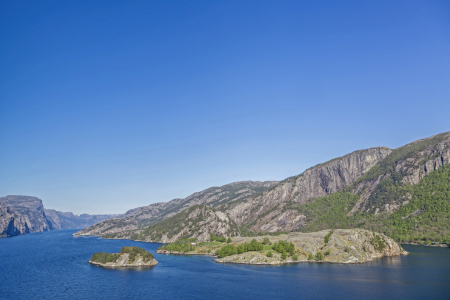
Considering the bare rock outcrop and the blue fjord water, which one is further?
the bare rock outcrop

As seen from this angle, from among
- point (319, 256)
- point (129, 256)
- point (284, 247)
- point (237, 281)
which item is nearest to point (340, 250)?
point (319, 256)

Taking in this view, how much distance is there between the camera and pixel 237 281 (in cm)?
12912

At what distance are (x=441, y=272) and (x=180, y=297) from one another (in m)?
120

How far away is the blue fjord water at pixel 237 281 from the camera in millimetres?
107938

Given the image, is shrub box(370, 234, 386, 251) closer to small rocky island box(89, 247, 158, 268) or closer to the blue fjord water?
the blue fjord water

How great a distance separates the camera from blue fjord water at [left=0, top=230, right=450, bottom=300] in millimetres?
107938

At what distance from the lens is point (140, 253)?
182625 millimetres

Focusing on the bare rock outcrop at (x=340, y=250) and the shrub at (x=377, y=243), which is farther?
the shrub at (x=377, y=243)

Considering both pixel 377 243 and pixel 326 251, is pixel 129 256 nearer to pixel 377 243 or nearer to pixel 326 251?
pixel 326 251

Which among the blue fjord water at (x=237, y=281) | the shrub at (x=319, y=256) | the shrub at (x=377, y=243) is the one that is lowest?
the blue fjord water at (x=237, y=281)

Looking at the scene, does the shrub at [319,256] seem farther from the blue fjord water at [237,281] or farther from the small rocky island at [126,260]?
the small rocky island at [126,260]

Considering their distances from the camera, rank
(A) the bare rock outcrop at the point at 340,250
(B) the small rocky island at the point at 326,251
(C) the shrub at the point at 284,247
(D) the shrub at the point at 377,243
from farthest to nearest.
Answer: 1. (D) the shrub at the point at 377,243
2. (C) the shrub at the point at 284,247
3. (B) the small rocky island at the point at 326,251
4. (A) the bare rock outcrop at the point at 340,250

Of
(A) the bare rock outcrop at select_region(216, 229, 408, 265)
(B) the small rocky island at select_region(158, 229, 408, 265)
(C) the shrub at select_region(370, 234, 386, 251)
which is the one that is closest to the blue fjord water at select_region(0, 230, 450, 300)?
(A) the bare rock outcrop at select_region(216, 229, 408, 265)

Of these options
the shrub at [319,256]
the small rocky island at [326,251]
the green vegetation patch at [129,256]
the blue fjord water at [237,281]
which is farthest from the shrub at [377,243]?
the green vegetation patch at [129,256]
